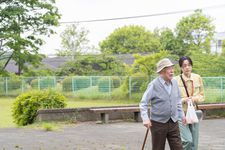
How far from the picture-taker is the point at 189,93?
5.90 meters

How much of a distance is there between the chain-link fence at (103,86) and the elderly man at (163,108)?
51.9ft

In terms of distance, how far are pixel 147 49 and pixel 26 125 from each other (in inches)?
2193

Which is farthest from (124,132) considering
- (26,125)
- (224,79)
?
(224,79)

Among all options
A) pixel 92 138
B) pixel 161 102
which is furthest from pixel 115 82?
pixel 161 102

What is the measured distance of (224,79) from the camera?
21.7 metres

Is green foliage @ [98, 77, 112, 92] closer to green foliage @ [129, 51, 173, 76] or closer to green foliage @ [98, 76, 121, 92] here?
green foliage @ [98, 76, 121, 92]

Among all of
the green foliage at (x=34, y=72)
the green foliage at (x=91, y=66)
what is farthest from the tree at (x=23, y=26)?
the green foliage at (x=91, y=66)

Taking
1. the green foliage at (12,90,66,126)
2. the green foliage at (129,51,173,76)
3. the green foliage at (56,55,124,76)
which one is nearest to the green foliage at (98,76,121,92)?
the green foliage at (129,51,173,76)

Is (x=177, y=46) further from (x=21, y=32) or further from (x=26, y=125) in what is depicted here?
(x=26, y=125)

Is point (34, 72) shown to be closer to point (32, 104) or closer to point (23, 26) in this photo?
point (23, 26)

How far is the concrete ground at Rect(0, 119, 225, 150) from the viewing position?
8219 millimetres

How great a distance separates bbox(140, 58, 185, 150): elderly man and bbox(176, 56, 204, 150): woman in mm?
456

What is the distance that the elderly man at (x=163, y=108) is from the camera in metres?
5.16

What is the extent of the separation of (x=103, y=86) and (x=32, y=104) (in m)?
15.5
